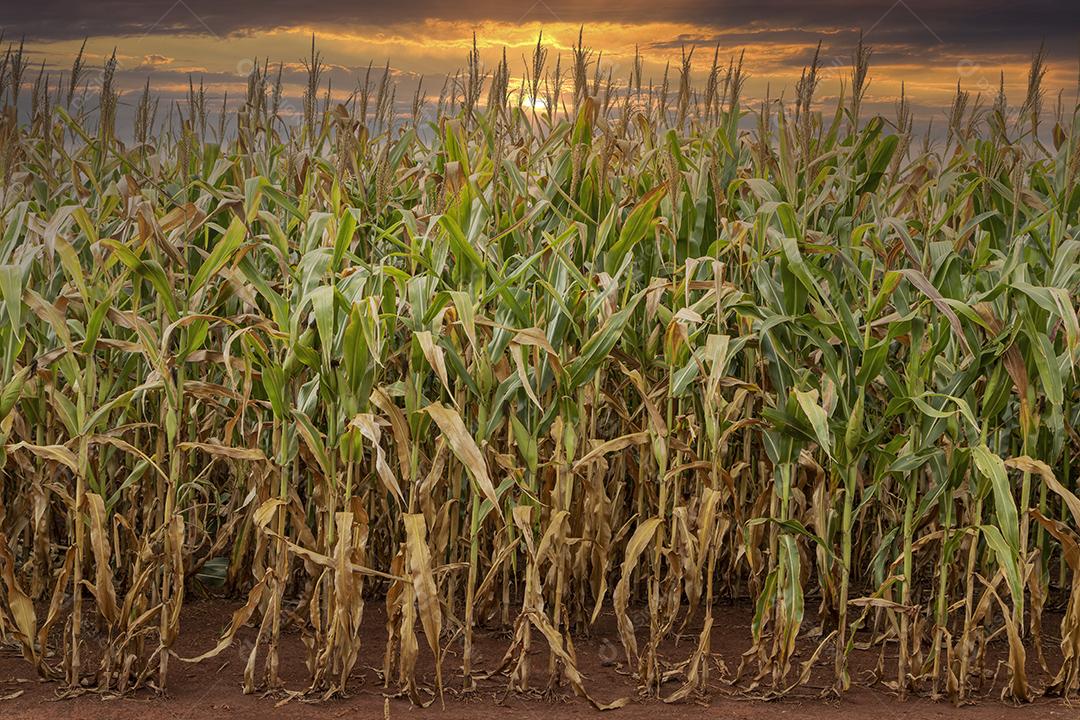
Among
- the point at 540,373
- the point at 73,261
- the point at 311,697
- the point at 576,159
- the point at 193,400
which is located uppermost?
the point at 576,159

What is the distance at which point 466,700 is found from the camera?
342cm

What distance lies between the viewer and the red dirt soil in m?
3.31

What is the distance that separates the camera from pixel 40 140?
5.46 m

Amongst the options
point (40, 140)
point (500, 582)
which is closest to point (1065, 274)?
point (500, 582)

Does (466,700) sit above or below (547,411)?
below

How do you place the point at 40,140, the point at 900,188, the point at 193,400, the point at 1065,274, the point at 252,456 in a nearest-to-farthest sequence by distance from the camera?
the point at 252,456 → the point at 1065,274 → the point at 193,400 → the point at 900,188 → the point at 40,140

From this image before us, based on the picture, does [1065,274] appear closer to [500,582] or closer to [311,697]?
[500,582]

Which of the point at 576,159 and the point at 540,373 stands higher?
the point at 576,159

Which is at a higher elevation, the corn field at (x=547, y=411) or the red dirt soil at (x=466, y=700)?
the corn field at (x=547, y=411)

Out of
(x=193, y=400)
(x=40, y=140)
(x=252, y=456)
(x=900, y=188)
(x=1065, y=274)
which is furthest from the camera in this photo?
(x=40, y=140)

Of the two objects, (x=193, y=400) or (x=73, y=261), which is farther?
(x=193, y=400)

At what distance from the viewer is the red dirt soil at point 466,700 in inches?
130

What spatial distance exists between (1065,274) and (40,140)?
4.77 m

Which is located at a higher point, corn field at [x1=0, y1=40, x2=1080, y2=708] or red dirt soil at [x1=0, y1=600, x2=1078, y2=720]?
corn field at [x1=0, y1=40, x2=1080, y2=708]
